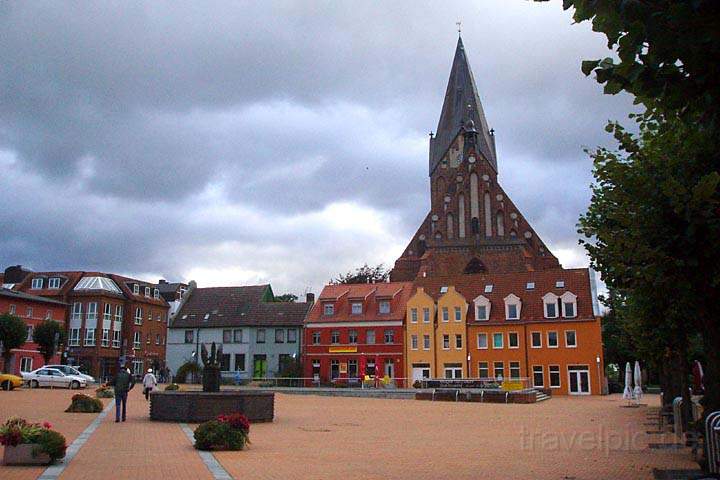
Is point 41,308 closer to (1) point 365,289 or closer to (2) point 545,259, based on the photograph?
(1) point 365,289

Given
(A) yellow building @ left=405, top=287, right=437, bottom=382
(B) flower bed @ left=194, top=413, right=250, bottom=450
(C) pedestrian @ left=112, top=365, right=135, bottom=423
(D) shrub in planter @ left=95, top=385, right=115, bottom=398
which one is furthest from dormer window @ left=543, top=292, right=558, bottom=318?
(B) flower bed @ left=194, top=413, right=250, bottom=450

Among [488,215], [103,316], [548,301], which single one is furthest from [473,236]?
[103,316]

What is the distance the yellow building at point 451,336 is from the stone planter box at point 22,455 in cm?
5168

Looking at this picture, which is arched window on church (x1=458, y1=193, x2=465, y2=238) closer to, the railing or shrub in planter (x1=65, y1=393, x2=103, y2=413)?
shrub in planter (x1=65, y1=393, x2=103, y2=413)

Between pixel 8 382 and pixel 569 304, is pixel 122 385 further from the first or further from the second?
pixel 569 304

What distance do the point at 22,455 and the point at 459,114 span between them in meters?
91.2

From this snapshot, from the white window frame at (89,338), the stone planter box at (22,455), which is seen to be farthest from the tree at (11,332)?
the stone planter box at (22,455)

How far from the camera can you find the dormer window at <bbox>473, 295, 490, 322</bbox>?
61812mm

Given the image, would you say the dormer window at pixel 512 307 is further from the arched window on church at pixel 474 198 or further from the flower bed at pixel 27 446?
the flower bed at pixel 27 446

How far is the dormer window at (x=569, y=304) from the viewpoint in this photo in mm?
59062

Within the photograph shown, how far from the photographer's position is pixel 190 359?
74.3 m

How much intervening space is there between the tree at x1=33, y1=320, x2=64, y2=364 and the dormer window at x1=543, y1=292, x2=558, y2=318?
4230 cm

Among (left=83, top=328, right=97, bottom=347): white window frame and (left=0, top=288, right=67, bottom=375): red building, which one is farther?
(left=83, top=328, right=97, bottom=347): white window frame

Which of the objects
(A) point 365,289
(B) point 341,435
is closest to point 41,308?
(A) point 365,289
